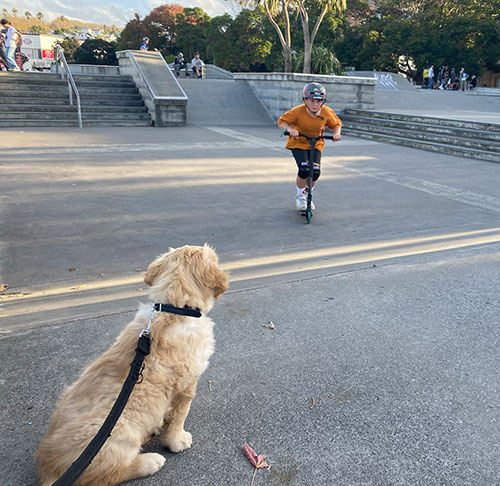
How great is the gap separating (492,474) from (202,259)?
1.92 meters

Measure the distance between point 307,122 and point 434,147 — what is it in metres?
8.79

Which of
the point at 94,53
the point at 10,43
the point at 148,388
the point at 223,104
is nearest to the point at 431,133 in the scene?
the point at 223,104

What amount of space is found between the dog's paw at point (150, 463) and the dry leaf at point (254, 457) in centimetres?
46

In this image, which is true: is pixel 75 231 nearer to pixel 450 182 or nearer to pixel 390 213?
pixel 390 213

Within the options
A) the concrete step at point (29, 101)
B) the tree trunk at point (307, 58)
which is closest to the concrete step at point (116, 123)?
the concrete step at point (29, 101)

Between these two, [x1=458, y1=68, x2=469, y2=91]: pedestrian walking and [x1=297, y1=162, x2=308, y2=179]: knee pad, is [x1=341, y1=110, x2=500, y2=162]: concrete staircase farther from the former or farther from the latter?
[x1=458, y1=68, x2=469, y2=91]: pedestrian walking

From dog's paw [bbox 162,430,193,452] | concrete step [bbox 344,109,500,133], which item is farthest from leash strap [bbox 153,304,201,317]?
concrete step [bbox 344,109,500,133]

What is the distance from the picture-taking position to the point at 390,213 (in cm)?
743

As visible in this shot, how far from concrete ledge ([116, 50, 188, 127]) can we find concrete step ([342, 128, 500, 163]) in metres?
6.83

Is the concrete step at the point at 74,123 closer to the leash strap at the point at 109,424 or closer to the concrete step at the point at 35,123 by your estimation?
the concrete step at the point at 35,123

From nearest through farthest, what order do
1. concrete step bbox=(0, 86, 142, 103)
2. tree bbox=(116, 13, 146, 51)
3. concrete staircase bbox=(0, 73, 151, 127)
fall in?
concrete staircase bbox=(0, 73, 151, 127)
concrete step bbox=(0, 86, 142, 103)
tree bbox=(116, 13, 146, 51)

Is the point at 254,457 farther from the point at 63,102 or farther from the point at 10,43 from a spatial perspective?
the point at 10,43

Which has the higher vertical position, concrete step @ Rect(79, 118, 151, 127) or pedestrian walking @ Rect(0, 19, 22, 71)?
pedestrian walking @ Rect(0, 19, 22, 71)

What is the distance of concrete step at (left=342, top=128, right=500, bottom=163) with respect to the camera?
12.7m
